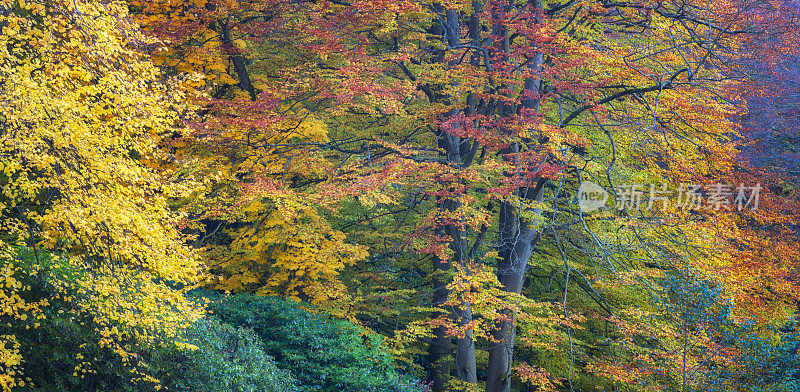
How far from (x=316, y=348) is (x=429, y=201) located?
555 centimetres

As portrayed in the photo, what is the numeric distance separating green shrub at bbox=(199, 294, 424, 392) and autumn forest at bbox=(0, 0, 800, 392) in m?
0.05

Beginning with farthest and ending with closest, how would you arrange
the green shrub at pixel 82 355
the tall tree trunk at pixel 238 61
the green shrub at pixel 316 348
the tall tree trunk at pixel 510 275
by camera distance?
the tall tree trunk at pixel 238 61 → the tall tree trunk at pixel 510 275 → the green shrub at pixel 316 348 → the green shrub at pixel 82 355

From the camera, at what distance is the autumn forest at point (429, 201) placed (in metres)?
6.88

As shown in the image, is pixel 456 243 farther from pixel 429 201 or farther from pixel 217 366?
pixel 217 366

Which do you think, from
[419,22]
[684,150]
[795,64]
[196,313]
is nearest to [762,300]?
[684,150]

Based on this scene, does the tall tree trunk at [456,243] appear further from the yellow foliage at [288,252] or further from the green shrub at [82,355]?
the green shrub at [82,355]

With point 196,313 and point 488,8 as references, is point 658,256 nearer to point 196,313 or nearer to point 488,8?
point 488,8

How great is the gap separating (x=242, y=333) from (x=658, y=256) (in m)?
6.51

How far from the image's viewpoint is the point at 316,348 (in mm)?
8844

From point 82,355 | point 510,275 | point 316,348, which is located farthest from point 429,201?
point 82,355

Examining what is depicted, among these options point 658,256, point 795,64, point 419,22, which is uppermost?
point 795,64

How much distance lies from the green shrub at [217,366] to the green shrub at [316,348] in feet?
2.21

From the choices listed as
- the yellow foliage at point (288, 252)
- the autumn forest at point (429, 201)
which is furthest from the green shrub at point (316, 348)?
the yellow foliage at point (288, 252)

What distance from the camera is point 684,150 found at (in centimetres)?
1058
